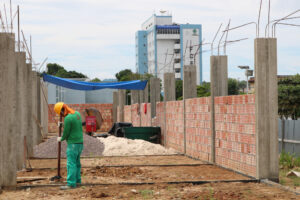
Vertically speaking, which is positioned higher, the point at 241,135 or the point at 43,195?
the point at 241,135

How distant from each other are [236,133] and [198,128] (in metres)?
2.94

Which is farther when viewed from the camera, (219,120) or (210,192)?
(219,120)

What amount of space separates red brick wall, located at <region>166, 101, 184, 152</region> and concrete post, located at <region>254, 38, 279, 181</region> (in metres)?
6.10

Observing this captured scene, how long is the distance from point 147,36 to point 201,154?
86496 mm

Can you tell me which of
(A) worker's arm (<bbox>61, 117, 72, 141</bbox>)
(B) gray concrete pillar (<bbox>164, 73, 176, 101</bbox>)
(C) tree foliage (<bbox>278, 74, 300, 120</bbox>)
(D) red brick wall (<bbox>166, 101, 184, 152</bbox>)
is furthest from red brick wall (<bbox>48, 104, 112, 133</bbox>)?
(A) worker's arm (<bbox>61, 117, 72, 141</bbox>)

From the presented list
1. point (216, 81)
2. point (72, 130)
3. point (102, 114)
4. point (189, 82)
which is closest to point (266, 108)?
point (216, 81)

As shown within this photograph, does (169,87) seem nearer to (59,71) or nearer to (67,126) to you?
(67,126)

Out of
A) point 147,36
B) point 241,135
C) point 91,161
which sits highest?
point 147,36

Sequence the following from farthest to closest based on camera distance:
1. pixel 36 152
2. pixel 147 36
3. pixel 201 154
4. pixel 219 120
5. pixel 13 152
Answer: pixel 147 36 < pixel 36 152 < pixel 201 154 < pixel 219 120 < pixel 13 152

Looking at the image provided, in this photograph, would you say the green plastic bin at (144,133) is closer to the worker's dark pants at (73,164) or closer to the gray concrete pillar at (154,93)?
the gray concrete pillar at (154,93)

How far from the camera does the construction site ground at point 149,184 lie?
25.2 ft

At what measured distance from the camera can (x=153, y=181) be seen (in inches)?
364

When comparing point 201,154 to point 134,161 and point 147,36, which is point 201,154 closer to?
point 134,161

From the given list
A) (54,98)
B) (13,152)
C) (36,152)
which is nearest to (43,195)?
(13,152)
